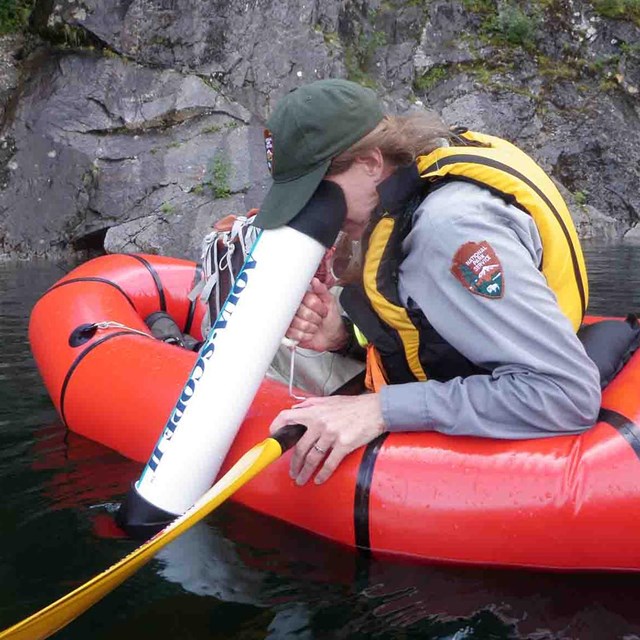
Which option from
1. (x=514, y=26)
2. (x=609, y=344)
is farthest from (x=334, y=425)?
(x=514, y=26)

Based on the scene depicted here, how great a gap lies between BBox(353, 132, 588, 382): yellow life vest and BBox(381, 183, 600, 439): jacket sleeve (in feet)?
0.15

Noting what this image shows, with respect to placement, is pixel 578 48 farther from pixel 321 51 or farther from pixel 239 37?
pixel 239 37

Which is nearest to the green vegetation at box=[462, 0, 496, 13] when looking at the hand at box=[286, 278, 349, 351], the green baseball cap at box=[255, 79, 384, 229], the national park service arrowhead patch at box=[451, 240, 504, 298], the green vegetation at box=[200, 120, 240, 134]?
the green vegetation at box=[200, 120, 240, 134]

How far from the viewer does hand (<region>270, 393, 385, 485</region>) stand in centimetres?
188

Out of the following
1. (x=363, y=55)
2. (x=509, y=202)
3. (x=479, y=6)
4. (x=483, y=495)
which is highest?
(x=479, y=6)

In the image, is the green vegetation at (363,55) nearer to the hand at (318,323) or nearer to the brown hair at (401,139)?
the hand at (318,323)

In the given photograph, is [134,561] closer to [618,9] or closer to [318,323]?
[318,323]

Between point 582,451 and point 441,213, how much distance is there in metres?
0.65

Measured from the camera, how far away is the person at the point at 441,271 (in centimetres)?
171

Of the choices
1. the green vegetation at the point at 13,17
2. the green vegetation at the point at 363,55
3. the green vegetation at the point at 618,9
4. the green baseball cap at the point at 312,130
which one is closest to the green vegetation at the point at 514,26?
the green vegetation at the point at 618,9

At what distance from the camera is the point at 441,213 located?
1.76 m

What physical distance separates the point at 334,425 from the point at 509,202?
685mm

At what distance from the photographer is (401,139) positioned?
73.7 inches

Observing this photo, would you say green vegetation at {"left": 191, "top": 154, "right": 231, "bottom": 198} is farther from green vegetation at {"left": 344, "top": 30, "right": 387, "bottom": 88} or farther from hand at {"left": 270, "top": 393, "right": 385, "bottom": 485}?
hand at {"left": 270, "top": 393, "right": 385, "bottom": 485}
